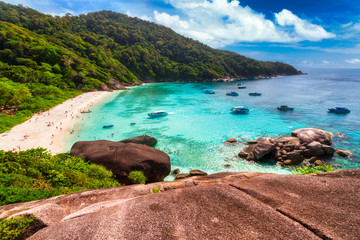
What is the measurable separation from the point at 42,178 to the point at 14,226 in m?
9.92

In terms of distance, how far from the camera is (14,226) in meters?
6.14

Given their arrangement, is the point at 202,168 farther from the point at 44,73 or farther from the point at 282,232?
the point at 44,73

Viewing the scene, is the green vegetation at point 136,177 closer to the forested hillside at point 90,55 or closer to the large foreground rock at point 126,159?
the large foreground rock at point 126,159

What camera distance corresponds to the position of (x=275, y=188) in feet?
23.6

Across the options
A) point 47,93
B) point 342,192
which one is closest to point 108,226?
point 342,192

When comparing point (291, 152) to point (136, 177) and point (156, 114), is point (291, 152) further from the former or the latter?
point (156, 114)

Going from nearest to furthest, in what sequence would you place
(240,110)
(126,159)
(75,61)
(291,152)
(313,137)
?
(126,159) → (291,152) → (313,137) → (240,110) → (75,61)

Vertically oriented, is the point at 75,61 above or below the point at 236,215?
above

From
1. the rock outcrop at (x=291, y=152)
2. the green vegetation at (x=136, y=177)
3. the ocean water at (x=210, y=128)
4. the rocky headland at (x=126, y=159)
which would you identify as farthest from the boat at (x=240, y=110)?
the green vegetation at (x=136, y=177)

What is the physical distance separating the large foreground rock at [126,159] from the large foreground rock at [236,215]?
1070 centimetres

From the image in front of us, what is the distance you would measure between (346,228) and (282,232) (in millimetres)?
1831

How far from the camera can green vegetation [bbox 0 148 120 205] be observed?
10.5 meters

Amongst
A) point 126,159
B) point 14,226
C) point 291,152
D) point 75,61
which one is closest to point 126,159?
point 126,159

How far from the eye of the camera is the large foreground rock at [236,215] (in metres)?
4.73
